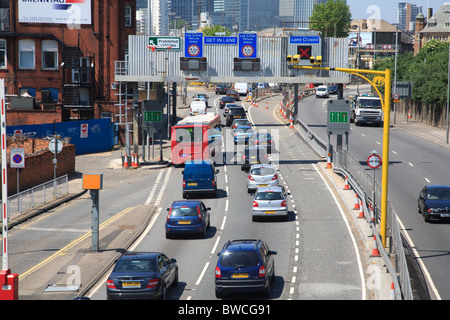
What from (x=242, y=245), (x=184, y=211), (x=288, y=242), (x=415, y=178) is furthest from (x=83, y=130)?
(x=242, y=245)

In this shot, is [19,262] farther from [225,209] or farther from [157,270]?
[225,209]

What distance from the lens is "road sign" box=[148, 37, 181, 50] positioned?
48344 mm

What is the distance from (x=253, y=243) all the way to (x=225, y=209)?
14.1 m

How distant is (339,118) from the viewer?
4622 centimetres

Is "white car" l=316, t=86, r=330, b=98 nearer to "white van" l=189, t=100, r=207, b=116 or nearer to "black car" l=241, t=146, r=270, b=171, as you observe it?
"white van" l=189, t=100, r=207, b=116

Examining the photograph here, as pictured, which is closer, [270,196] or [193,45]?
[270,196]

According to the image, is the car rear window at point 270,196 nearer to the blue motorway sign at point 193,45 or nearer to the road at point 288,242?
the road at point 288,242

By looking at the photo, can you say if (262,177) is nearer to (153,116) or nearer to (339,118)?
(339,118)

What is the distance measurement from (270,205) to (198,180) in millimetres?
7025

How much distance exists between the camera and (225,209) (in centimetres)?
3641

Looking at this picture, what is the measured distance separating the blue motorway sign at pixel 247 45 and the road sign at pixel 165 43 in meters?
4.53

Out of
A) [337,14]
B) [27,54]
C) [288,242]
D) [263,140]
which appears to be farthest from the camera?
[337,14]

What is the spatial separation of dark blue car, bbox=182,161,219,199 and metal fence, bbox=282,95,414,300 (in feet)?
26.9

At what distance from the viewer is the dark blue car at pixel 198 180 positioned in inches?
1512
